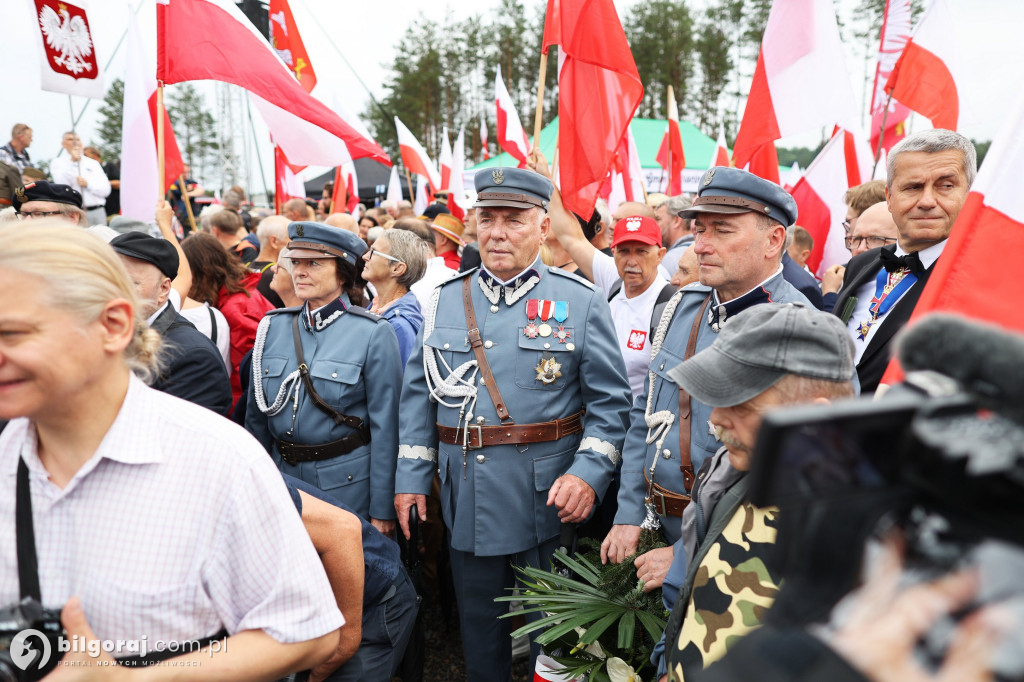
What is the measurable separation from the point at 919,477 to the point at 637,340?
11.4ft

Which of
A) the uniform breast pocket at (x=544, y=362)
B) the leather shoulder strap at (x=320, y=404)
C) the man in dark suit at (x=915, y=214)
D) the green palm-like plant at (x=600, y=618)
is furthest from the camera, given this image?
the leather shoulder strap at (x=320, y=404)

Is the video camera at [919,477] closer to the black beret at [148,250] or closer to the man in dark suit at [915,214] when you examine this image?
the man in dark suit at [915,214]

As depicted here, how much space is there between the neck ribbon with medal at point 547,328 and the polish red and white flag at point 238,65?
2353 mm

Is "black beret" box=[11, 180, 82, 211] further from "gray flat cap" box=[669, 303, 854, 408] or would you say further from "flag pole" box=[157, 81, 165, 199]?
"gray flat cap" box=[669, 303, 854, 408]

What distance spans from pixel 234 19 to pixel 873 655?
509 centimetres

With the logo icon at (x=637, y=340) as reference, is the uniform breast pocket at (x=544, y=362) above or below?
above

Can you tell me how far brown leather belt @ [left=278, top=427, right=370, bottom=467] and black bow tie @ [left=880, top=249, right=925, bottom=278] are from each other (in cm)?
249

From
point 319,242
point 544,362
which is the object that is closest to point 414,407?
point 544,362

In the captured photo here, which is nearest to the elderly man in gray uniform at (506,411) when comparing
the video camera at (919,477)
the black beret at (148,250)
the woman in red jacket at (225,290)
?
the black beret at (148,250)

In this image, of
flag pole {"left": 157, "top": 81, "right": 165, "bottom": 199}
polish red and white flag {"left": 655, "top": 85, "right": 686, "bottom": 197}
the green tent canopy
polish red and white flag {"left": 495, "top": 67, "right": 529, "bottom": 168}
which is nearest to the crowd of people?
flag pole {"left": 157, "top": 81, "right": 165, "bottom": 199}

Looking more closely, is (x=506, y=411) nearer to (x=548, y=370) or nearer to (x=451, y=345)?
(x=548, y=370)

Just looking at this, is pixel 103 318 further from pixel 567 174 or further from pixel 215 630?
pixel 567 174

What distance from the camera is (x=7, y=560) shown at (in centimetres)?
131

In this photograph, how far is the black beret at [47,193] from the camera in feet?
13.8
